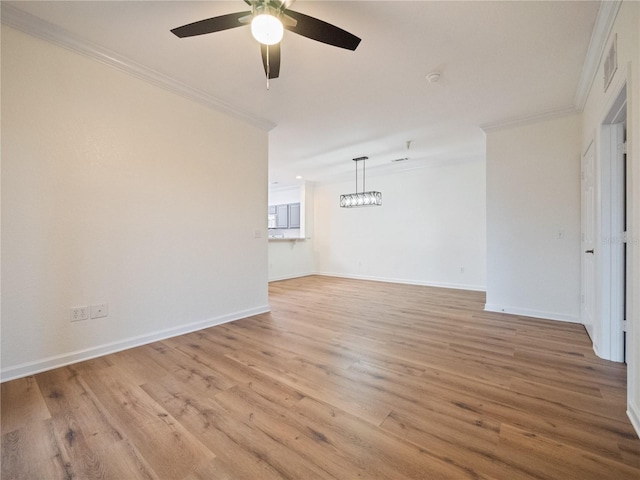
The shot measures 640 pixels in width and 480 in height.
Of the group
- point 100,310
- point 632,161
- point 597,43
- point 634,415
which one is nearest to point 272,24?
point 632,161

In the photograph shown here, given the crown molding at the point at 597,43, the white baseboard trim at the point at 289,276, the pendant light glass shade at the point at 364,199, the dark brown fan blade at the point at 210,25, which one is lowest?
the white baseboard trim at the point at 289,276

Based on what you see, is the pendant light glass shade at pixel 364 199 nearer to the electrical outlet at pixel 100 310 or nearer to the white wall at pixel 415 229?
the white wall at pixel 415 229

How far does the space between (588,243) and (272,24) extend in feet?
11.4

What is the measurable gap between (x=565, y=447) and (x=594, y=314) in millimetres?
1788

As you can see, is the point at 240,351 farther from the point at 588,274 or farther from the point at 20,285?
the point at 588,274

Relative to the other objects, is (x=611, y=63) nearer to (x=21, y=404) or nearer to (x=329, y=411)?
(x=329, y=411)

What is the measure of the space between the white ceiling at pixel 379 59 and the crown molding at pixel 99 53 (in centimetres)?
3

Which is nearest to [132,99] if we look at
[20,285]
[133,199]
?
[133,199]

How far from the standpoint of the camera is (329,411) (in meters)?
1.57

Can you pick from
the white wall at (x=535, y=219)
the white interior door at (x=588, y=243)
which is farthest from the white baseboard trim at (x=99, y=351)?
the white interior door at (x=588, y=243)

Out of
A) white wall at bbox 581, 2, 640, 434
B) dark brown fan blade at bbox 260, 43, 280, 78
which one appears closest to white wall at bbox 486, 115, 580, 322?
white wall at bbox 581, 2, 640, 434

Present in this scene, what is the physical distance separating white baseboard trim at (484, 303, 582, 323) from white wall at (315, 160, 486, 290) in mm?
1586

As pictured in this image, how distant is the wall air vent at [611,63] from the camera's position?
1.78m

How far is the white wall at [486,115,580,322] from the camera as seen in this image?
3.16m
